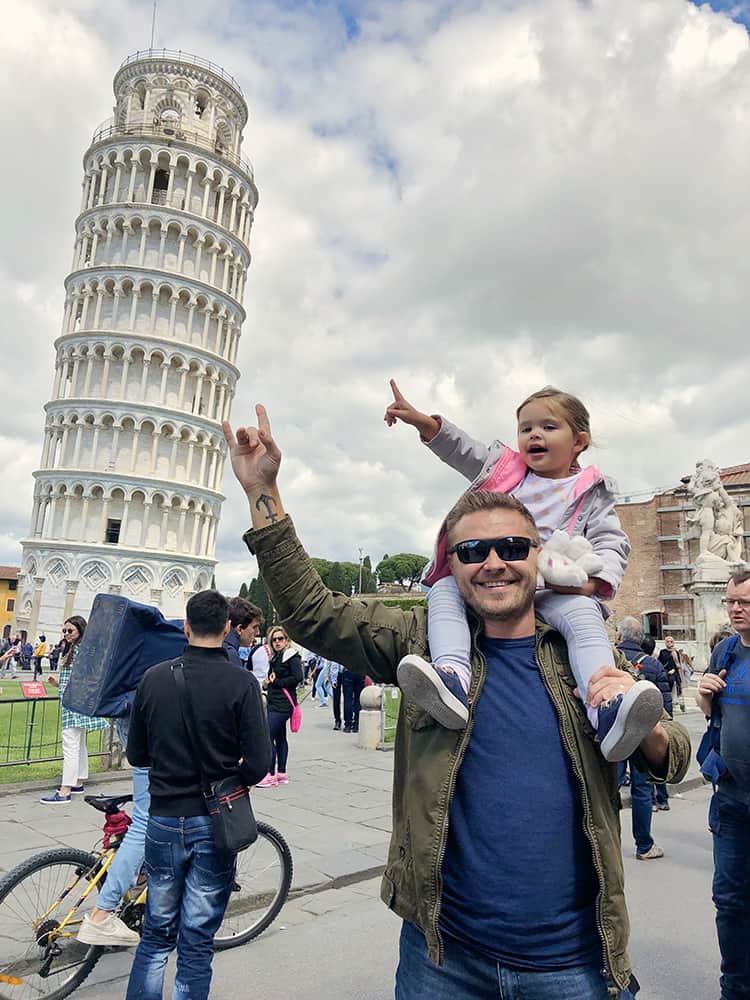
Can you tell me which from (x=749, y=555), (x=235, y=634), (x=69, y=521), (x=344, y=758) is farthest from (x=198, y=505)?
(x=235, y=634)

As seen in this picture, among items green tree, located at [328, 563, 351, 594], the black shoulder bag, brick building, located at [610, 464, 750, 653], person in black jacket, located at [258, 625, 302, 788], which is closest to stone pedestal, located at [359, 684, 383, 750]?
person in black jacket, located at [258, 625, 302, 788]

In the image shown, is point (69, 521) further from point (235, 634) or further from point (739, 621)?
point (739, 621)

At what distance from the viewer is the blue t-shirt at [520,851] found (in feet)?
6.31

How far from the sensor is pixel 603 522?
8.49 feet

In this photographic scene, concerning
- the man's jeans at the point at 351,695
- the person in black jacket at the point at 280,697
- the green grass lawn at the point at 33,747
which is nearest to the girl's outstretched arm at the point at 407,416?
the person in black jacket at the point at 280,697

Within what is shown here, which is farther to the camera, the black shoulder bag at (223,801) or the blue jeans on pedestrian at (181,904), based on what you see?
the black shoulder bag at (223,801)

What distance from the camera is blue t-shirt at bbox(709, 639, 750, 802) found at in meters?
3.92

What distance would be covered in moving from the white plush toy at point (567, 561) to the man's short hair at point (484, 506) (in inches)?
2.9

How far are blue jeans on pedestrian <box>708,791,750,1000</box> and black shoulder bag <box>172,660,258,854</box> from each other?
257cm

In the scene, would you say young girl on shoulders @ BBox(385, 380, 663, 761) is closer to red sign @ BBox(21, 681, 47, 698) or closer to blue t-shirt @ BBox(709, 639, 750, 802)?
blue t-shirt @ BBox(709, 639, 750, 802)

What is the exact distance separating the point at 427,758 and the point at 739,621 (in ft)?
10.0

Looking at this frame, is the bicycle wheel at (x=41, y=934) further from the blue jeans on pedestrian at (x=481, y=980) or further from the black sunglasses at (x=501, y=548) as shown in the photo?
the black sunglasses at (x=501, y=548)

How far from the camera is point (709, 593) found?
72.6 ft

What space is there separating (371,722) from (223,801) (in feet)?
33.1
